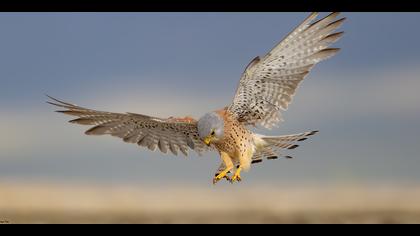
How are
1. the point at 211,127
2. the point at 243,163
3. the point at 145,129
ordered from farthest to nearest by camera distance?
the point at 145,129, the point at 243,163, the point at 211,127

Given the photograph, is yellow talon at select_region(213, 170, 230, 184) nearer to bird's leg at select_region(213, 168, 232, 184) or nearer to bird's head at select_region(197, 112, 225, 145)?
bird's leg at select_region(213, 168, 232, 184)

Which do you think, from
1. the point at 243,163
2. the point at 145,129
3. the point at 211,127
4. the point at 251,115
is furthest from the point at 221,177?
the point at 145,129

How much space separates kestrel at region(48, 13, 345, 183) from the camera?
775 centimetres

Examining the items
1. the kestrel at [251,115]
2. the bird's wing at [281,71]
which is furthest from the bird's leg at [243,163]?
the bird's wing at [281,71]

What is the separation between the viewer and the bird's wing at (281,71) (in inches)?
305

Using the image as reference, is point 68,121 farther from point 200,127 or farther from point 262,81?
point 262,81

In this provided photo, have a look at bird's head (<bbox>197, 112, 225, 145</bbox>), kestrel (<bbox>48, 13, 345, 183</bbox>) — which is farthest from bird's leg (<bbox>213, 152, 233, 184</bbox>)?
bird's head (<bbox>197, 112, 225, 145</bbox>)

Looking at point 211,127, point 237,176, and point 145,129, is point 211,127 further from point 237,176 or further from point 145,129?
point 145,129

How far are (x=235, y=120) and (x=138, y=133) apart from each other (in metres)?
1.69

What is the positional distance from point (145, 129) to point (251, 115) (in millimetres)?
1736

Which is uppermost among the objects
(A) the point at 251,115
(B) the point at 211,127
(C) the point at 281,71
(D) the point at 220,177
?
(C) the point at 281,71

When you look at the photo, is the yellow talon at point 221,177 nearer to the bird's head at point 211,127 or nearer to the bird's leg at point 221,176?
the bird's leg at point 221,176

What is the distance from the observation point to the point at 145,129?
8711mm

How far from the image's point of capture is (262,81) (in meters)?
8.06
